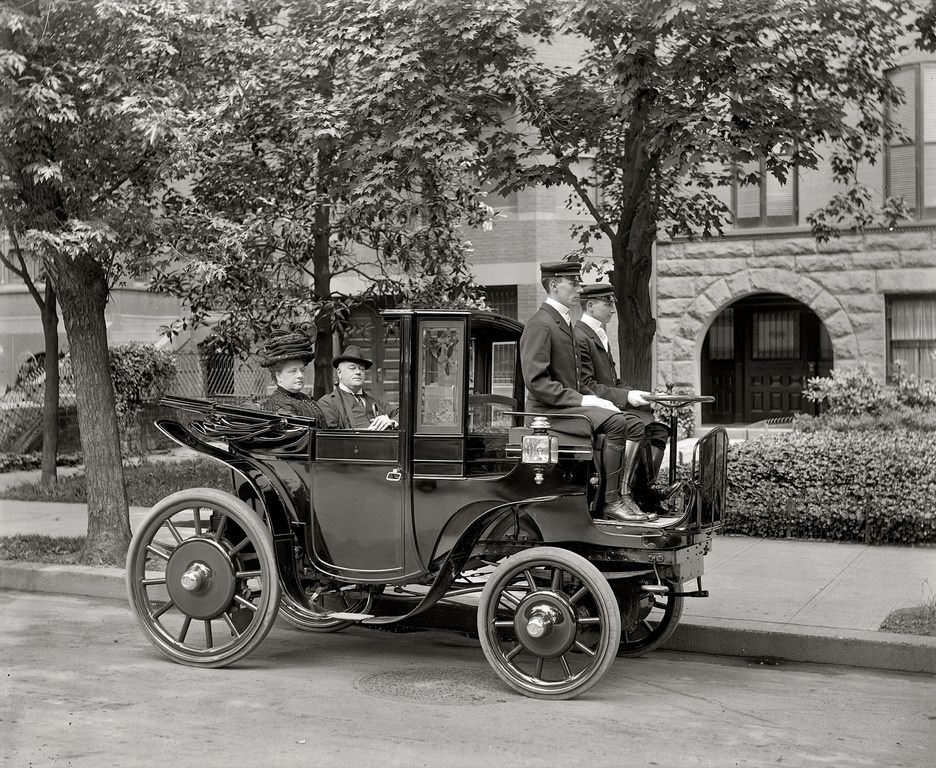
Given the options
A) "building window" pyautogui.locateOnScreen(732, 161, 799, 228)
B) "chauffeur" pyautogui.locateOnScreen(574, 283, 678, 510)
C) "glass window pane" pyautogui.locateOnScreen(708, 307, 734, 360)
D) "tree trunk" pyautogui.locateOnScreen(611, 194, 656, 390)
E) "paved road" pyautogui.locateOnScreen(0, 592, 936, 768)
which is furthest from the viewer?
"glass window pane" pyautogui.locateOnScreen(708, 307, 734, 360)

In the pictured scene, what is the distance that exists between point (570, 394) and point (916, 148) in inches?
520

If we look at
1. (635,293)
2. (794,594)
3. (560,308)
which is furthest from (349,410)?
(635,293)

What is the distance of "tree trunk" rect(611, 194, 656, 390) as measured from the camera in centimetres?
1048

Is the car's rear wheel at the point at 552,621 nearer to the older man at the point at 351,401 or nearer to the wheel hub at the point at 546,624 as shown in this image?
the wheel hub at the point at 546,624

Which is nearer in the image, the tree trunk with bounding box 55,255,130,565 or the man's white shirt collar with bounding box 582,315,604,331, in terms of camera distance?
the man's white shirt collar with bounding box 582,315,604,331

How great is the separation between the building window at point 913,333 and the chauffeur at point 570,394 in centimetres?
1219

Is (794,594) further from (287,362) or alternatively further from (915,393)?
(915,393)

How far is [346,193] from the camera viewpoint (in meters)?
11.6

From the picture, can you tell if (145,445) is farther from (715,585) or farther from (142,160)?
(715,585)

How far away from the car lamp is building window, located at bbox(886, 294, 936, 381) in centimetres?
1296

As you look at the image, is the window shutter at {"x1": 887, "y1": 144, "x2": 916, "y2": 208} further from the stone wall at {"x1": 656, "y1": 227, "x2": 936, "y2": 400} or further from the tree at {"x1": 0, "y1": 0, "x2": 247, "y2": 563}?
the tree at {"x1": 0, "y1": 0, "x2": 247, "y2": 563}

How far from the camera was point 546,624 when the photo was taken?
6168mm

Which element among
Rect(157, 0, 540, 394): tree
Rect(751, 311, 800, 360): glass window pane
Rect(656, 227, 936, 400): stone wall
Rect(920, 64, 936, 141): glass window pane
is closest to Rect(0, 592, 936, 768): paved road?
Rect(157, 0, 540, 394): tree

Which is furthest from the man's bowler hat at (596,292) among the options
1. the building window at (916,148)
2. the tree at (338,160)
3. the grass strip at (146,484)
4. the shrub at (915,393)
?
the building window at (916,148)
